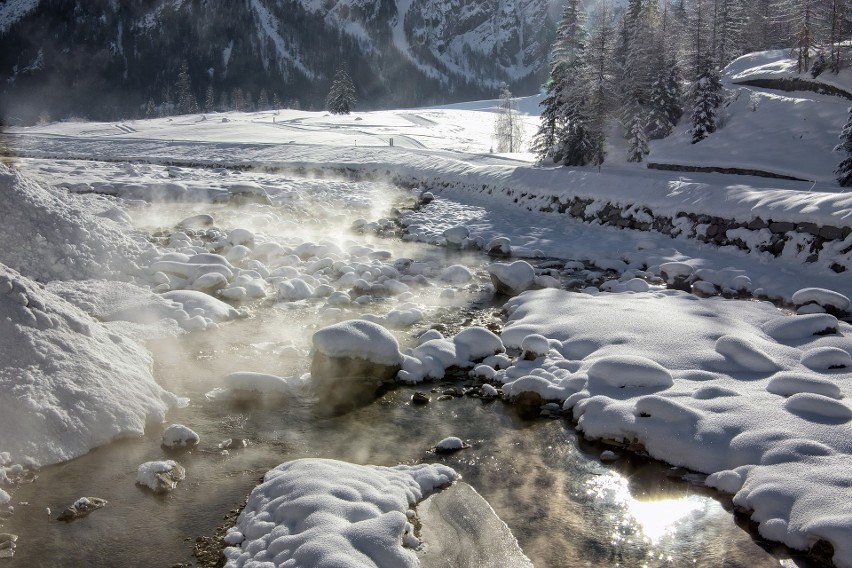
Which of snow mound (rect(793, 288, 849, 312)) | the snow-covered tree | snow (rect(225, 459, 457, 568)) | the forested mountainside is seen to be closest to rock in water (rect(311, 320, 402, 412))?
snow (rect(225, 459, 457, 568))

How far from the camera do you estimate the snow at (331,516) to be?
3.79 meters

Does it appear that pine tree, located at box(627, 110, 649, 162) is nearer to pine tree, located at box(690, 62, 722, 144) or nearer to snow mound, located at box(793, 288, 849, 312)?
pine tree, located at box(690, 62, 722, 144)

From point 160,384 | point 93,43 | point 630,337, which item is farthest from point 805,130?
point 93,43

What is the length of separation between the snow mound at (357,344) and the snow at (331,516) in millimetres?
2098

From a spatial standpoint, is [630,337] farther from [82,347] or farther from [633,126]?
[633,126]

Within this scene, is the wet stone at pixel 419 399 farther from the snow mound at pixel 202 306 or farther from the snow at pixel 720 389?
the snow mound at pixel 202 306

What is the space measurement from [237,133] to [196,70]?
120248mm

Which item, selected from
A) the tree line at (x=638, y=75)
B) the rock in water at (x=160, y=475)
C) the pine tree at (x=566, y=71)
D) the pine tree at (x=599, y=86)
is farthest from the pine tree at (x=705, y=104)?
the rock in water at (x=160, y=475)

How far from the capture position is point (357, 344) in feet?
22.8

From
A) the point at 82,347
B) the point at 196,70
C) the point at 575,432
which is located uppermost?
the point at 196,70

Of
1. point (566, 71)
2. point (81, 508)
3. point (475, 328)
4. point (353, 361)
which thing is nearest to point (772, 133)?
point (566, 71)

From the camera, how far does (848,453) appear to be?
4801mm

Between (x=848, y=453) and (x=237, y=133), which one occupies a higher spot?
(x=237, y=133)

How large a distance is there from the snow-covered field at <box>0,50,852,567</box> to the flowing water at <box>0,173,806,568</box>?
278 millimetres
